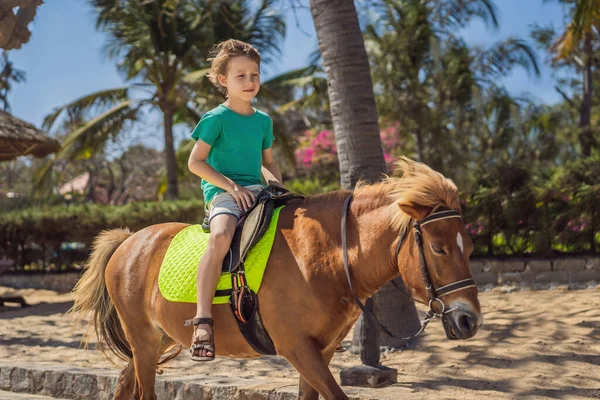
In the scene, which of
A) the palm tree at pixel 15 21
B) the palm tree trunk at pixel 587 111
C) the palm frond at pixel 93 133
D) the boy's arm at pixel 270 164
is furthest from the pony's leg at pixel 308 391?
the palm tree trunk at pixel 587 111

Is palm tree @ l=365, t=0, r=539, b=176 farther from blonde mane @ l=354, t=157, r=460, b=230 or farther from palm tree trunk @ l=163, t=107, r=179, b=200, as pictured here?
blonde mane @ l=354, t=157, r=460, b=230

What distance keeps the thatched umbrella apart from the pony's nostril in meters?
11.6

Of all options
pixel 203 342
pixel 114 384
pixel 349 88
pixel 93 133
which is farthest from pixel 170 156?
pixel 203 342

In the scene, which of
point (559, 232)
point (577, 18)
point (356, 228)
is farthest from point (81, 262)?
point (356, 228)

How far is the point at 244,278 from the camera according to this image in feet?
12.1

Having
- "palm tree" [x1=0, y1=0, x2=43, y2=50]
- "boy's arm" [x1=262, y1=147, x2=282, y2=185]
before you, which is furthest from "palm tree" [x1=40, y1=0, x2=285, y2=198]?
"boy's arm" [x1=262, y1=147, x2=282, y2=185]

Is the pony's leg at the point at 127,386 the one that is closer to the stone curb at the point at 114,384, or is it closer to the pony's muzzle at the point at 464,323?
the stone curb at the point at 114,384

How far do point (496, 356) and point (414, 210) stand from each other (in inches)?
147

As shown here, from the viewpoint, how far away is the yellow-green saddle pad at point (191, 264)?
12.0ft

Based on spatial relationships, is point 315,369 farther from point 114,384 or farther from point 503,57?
point 503,57

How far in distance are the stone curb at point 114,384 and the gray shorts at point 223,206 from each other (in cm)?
172

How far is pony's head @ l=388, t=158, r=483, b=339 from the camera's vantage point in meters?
3.12

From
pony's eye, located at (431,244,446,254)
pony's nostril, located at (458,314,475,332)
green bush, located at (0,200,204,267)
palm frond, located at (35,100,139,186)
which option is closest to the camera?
pony's nostril, located at (458,314,475,332)

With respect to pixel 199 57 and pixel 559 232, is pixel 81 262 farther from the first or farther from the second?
pixel 559 232
